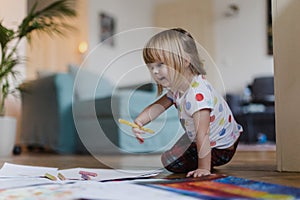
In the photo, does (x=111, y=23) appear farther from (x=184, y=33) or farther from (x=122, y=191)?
(x=122, y=191)

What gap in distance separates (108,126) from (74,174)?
92 cm

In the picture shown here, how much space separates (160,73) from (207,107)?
140mm

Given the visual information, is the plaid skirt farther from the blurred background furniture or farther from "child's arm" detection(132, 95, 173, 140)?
the blurred background furniture

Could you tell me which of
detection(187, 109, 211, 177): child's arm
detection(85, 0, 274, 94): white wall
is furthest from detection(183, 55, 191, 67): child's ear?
detection(85, 0, 274, 94): white wall

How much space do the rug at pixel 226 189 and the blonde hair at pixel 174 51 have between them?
11.4 inches

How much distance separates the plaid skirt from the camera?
1210 mm

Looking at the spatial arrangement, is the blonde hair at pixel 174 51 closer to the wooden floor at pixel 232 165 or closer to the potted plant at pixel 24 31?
the wooden floor at pixel 232 165

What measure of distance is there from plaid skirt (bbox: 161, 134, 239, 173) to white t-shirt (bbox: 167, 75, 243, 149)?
0.11 feet

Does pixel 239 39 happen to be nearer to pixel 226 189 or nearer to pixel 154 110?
pixel 154 110

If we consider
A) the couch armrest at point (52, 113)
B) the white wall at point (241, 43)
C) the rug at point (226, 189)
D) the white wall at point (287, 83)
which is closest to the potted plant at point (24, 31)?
the couch armrest at point (52, 113)

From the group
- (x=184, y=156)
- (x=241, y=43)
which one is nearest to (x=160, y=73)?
(x=184, y=156)

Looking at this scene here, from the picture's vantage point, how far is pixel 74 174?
113 cm

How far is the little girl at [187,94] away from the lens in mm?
1034

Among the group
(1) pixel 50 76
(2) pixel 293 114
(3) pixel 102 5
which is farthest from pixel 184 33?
(3) pixel 102 5
